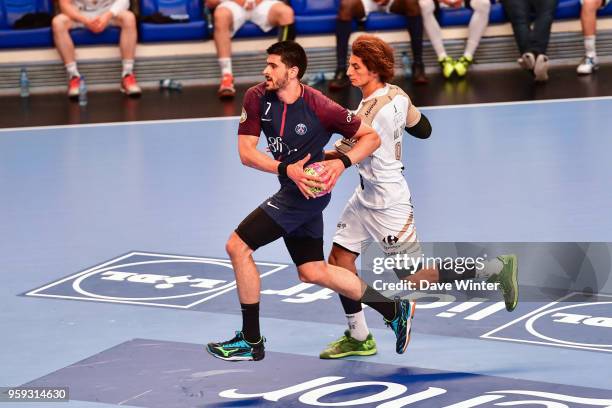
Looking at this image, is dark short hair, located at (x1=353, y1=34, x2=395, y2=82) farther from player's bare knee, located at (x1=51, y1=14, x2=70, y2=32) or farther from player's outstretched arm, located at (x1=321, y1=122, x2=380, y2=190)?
player's bare knee, located at (x1=51, y1=14, x2=70, y2=32)

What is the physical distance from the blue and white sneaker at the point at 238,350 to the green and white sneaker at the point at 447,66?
999 cm

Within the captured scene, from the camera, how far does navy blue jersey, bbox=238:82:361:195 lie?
20.6ft

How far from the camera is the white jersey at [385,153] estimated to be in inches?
262

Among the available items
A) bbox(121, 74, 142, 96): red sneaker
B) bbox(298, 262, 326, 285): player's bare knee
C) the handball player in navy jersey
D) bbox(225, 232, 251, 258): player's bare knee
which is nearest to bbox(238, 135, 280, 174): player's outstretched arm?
the handball player in navy jersey

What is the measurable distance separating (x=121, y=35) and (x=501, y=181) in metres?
6.73

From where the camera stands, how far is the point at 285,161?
20.7 ft

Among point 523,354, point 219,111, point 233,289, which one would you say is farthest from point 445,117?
point 523,354

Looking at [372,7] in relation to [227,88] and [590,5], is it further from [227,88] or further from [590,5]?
[590,5]

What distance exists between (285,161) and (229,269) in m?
2.20

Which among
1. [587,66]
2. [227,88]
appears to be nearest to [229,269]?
[227,88]

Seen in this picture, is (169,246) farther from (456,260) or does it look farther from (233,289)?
(456,260)

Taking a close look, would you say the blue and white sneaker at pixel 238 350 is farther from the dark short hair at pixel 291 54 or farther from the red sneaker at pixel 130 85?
the red sneaker at pixel 130 85

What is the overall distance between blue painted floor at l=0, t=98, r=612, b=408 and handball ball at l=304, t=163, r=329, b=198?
0.94 meters

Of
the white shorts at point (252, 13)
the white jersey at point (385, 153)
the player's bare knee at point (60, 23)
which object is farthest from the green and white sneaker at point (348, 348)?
the player's bare knee at point (60, 23)
